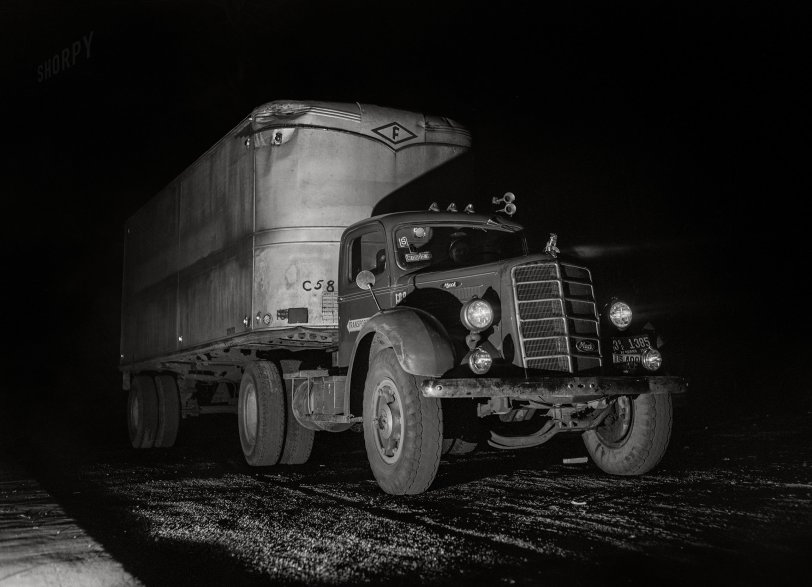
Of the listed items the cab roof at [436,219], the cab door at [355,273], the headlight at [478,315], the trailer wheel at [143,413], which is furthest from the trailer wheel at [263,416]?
the headlight at [478,315]

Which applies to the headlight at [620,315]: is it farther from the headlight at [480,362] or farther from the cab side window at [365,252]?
the cab side window at [365,252]

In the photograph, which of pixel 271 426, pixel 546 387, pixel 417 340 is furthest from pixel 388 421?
pixel 271 426

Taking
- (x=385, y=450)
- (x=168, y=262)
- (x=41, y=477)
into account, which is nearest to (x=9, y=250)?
(x=168, y=262)

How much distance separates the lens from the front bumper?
696cm

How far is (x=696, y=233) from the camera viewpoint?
2295cm

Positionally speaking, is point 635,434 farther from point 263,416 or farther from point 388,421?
point 263,416

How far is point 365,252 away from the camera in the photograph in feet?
31.2

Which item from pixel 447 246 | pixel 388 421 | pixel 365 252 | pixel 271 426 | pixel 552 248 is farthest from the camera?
pixel 271 426

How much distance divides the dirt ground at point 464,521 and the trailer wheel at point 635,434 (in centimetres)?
21

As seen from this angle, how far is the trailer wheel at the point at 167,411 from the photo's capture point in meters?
14.3

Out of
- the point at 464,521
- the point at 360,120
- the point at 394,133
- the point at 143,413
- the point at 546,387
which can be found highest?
the point at 360,120

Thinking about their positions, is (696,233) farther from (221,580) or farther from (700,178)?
(221,580)

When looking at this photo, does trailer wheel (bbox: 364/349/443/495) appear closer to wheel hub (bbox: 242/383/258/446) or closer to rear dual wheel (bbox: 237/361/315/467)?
rear dual wheel (bbox: 237/361/315/467)

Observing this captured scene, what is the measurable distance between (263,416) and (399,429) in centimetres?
364
